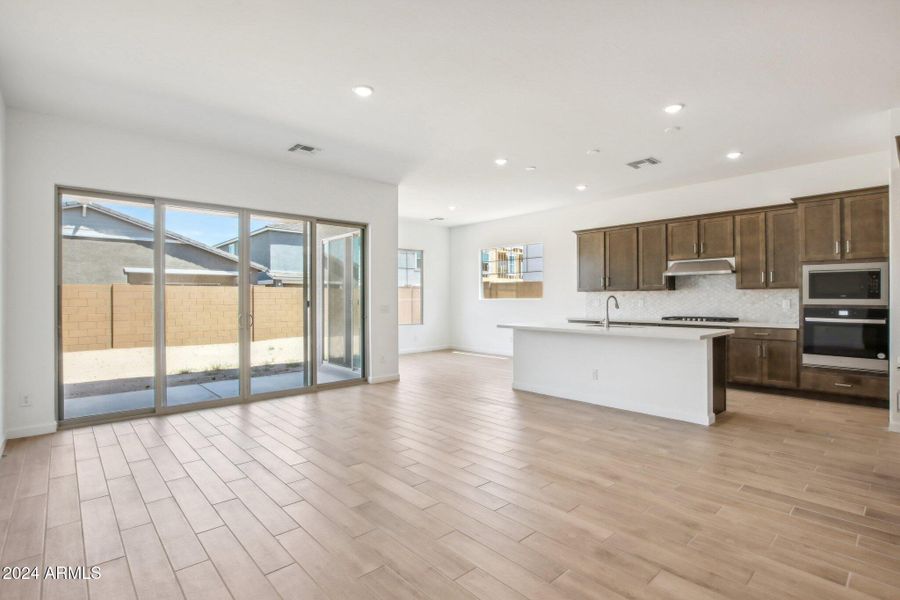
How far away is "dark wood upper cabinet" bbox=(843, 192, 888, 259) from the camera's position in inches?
188

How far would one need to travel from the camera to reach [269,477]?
3.05 metres

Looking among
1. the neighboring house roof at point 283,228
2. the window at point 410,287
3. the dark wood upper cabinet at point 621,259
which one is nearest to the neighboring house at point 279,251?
the neighboring house roof at point 283,228

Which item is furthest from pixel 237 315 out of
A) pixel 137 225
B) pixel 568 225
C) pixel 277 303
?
pixel 568 225

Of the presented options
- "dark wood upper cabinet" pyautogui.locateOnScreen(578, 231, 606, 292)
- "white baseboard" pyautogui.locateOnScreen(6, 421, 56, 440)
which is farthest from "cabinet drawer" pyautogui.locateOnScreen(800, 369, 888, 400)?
"white baseboard" pyautogui.locateOnScreen(6, 421, 56, 440)

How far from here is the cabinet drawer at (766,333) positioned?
5426mm

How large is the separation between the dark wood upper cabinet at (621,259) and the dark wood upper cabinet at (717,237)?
3.20 ft

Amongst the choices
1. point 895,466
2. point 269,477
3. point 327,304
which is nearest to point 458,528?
point 269,477

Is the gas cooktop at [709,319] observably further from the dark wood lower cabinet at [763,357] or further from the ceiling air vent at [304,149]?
the ceiling air vent at [304,149]

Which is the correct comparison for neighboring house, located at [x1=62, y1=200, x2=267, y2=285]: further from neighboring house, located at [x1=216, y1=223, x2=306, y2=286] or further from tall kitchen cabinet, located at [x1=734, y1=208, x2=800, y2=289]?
tall kitchen cabinet, located at [x1=734, y1=208, x2=800, y2=289]

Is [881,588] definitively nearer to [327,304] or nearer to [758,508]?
[758,508]

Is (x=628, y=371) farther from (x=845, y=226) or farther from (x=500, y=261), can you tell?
(x=500, y=261)

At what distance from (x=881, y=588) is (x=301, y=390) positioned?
17.6 feet

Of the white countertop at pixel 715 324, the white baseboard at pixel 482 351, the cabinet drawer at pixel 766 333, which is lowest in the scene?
the white baseboard at pixel 482 351

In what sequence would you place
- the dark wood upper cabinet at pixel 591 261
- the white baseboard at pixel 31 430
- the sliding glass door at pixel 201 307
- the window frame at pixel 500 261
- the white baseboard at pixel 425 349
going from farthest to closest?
the white baseboard at pixel 425 349 < the window frame at pixel 500 261 < the dark wood upper cabinet at pixel 591 261 < the sliding glass door at pixel 201 307 < the white baseboard at pixel 31 430
